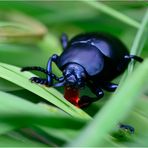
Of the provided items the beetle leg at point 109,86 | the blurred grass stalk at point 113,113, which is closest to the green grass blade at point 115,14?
the beetle leg at point 109,86

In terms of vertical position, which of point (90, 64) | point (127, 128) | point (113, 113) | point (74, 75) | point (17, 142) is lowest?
point (113, 113)

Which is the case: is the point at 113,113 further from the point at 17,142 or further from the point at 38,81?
the point at 38,81

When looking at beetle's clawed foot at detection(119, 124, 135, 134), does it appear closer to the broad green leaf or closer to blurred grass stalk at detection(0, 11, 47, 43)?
the broad green leaf

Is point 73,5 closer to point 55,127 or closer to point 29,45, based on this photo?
point 29,45

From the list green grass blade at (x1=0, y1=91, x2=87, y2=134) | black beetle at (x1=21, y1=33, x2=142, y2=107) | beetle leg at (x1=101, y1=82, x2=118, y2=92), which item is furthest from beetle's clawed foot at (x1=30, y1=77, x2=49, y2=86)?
beetle leg at (x1=101, y1=82, x2=118, y2=92)

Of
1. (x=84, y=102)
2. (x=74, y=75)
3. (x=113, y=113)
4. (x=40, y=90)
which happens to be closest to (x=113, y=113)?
(x=113, y=113)

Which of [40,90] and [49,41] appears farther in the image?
[49,41]
